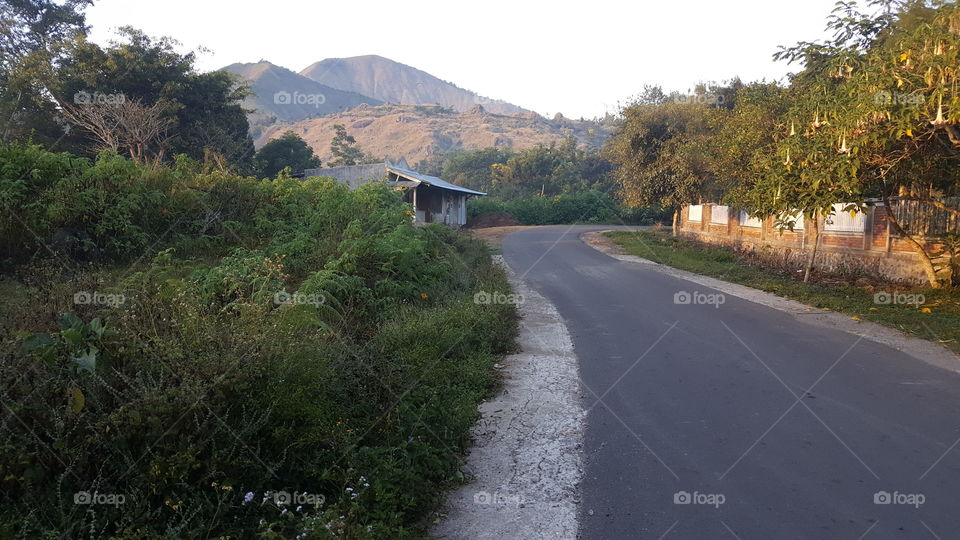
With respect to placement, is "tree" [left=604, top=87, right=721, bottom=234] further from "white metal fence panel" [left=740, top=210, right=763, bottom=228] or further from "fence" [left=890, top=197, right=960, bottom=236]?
"fence" [left=890, top=197, right=960, bottom=236]

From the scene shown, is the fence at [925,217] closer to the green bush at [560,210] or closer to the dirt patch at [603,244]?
the dirt patch at [603,244]

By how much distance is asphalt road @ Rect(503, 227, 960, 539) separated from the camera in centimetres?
434

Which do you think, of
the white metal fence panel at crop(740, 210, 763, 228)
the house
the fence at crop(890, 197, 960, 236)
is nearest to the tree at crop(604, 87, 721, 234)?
the white metal fence panel at crop(740, 210, 763, 228)

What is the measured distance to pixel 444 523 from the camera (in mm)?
4309

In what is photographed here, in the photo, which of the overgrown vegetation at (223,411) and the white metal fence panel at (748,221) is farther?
the white metal fence panel at (748,221)

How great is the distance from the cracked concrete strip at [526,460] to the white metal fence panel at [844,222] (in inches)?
458

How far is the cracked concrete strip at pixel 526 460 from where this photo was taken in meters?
4.32

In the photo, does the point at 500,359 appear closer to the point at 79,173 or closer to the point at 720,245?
the point at 79,173

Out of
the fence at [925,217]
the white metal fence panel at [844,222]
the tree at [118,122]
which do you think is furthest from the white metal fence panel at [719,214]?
the tree at [118,122]

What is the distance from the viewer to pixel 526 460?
5379mm

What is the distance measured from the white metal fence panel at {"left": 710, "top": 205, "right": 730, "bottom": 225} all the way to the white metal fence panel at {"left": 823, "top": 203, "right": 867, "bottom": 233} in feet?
23.6

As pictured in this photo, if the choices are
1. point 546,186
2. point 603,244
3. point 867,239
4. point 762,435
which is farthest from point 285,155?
point 762,435

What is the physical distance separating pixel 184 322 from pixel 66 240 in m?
7.73

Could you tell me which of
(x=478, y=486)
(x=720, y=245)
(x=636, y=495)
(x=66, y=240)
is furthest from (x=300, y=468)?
(x=720, y=245)
